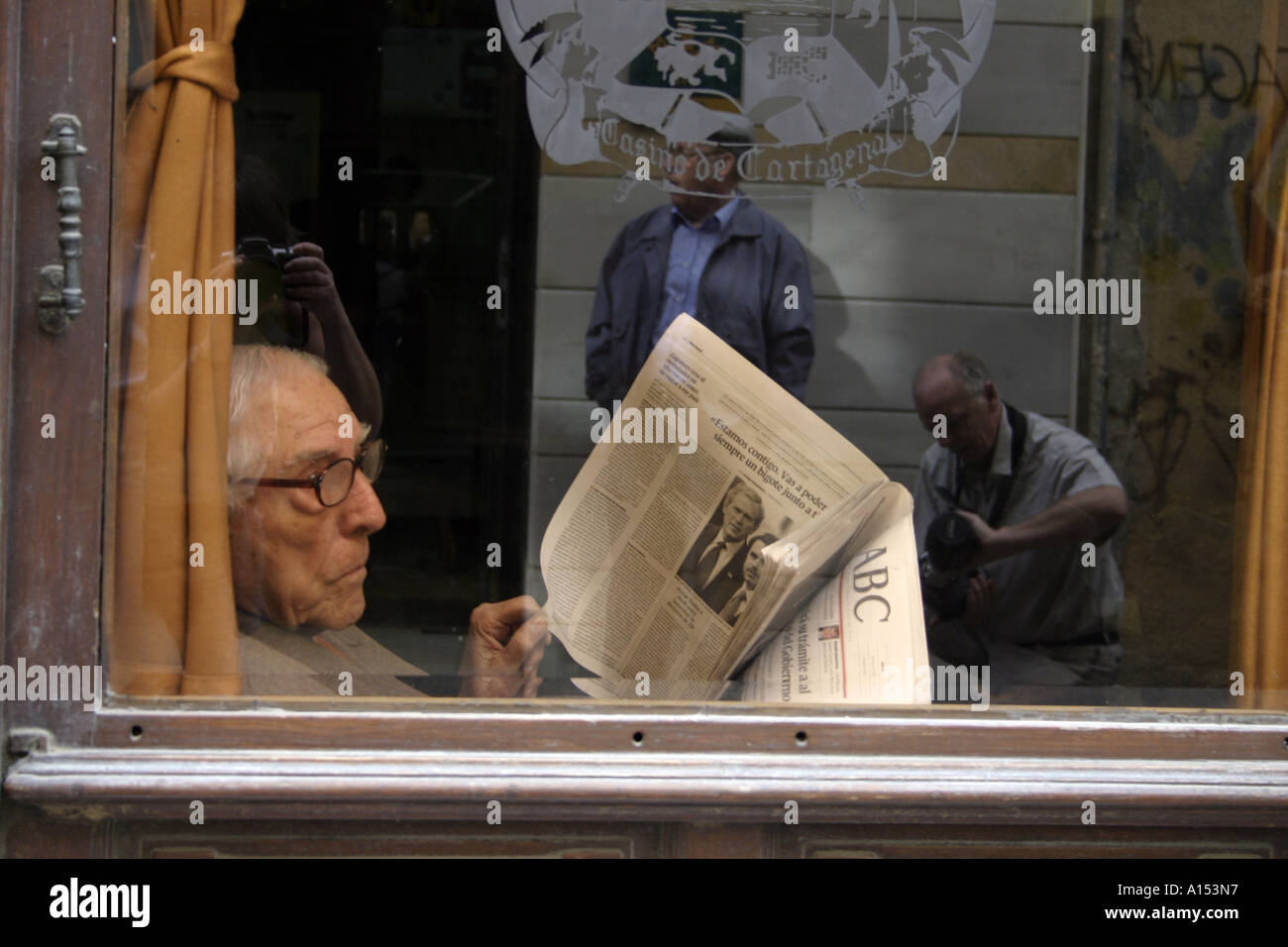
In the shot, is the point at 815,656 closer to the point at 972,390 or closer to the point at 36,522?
the point at 972,390

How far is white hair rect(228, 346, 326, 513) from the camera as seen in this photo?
177 centimetres

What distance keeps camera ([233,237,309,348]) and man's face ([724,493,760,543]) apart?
0.67m

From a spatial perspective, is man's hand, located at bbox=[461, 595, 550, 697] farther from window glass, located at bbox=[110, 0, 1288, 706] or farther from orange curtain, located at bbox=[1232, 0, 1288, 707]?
orange curtain, located at bbox=[1232, 0, 1288, 707]

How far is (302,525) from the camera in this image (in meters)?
1.86

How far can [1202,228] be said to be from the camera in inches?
79.1

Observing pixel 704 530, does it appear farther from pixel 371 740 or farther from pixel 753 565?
pixel 371 740

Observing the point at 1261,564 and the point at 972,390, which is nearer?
the point at 1261,564

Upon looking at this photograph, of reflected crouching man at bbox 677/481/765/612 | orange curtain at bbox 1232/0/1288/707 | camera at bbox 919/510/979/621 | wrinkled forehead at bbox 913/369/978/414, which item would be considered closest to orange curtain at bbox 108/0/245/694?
A: reflected crouching man at bbox 677/481/765/612

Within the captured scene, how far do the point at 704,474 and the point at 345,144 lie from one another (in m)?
0.76

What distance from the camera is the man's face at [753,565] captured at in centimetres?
181

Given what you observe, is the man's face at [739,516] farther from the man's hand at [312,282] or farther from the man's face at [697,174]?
the man's hand at [312,282]

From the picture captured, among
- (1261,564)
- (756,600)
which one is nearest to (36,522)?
(756,600)

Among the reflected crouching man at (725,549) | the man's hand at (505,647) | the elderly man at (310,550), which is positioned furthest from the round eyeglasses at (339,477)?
the reflected crouching man at (725,549)

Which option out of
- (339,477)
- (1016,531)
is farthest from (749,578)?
(339,477)
